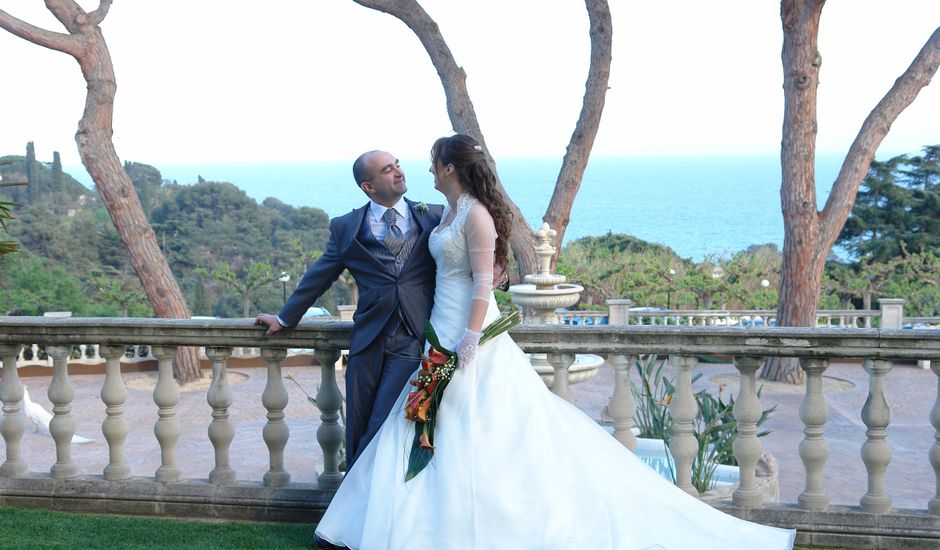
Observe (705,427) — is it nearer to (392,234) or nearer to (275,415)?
(275,415)

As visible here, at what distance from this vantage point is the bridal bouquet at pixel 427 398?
3502 millimetres

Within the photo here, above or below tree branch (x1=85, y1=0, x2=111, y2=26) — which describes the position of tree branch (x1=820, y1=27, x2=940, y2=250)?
below

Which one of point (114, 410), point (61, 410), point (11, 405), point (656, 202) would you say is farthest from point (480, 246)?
point (656, 202)

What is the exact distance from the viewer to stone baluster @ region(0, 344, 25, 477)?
13.9 ft

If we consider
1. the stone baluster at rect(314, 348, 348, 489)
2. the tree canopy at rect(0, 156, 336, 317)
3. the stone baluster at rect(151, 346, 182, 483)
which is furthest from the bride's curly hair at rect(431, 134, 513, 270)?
the tree canopy at rect(0, 156, 336, 317)

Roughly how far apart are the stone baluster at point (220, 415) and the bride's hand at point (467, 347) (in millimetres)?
1064

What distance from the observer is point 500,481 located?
343 centimetres

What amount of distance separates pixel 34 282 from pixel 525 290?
14.2 meters

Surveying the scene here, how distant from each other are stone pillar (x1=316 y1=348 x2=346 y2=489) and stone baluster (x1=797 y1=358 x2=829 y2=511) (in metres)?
1.76

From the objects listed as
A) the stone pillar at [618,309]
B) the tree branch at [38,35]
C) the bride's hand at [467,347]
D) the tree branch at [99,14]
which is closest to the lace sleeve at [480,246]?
the bride's hand at [467,347]

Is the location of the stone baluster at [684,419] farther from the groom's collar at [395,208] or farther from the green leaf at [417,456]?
the groom's collar at [395,208]

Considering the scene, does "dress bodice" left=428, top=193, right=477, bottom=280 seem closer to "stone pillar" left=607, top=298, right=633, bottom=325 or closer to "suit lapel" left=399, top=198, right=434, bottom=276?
"suit lapel" left=399, top=198, right=434, bottom=276

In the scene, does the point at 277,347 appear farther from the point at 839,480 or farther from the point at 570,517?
the point at 839,480

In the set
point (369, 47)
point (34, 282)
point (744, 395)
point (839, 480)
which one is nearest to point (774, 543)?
point (744, 395)
